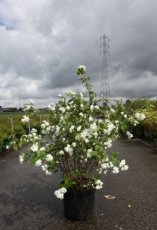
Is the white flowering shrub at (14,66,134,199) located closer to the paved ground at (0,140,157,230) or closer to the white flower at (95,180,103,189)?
the white flower at (95,180,103,189)

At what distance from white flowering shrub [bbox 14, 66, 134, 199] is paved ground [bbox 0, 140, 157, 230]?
60 cm

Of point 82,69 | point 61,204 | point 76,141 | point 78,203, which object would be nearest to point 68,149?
point 76,141

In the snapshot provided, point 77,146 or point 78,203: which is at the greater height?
point 77,146

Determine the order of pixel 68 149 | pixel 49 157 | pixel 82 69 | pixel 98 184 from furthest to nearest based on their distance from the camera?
pixel 82 69
pixel 98 184
pixel 68 149
pixel 49 157

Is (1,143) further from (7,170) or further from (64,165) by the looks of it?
(64,165)

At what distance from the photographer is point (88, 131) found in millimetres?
5027

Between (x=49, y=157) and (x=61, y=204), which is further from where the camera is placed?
(x=61, y=204)

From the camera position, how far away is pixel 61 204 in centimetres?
602

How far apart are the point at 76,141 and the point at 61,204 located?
1580 millimetres

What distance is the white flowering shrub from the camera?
495 centimetres

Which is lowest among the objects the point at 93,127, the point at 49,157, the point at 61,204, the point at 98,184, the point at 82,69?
the point at 61,204

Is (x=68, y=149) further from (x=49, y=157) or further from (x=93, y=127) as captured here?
(x=93, y=127)

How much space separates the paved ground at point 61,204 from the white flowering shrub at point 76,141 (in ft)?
1.98

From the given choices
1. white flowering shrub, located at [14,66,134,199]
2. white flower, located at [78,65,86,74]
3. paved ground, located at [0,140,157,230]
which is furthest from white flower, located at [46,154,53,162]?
white flower, located at [78,65,86,74]
